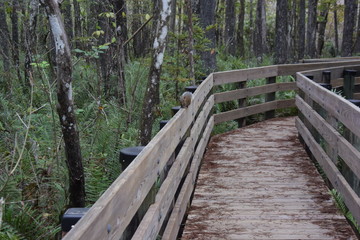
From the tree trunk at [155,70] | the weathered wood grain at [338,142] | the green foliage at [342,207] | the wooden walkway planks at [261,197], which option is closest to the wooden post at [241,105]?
the wooden walkway planks at [261,197]

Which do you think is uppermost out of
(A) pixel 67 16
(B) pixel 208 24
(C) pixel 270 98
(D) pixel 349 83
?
(A) pixel 67 16

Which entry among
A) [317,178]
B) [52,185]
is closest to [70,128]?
[52,185]

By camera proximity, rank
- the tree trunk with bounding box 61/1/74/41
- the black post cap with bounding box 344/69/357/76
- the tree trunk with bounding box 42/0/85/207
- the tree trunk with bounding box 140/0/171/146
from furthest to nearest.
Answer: the tree trunk with bounding box 61/1/74/41 < the black post cap with bounding box 344/69/357/76 < the tree trunk with bounding box 140/0/171/146 < the tree trunk with bounding box 42/0/85/207

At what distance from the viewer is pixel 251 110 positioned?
34.5ft

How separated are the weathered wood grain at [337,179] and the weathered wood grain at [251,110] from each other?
2.44m

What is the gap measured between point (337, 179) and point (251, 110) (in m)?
5.40

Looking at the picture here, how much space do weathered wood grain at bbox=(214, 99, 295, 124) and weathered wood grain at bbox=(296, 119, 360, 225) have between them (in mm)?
2435

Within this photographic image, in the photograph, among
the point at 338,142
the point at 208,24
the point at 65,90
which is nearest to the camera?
the point at 65,90

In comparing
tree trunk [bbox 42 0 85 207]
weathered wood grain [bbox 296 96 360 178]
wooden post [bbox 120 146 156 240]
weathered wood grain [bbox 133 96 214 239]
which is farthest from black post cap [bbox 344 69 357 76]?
wooden post [bbox 120 146 156 240]

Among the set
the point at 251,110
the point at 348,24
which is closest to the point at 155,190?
the point at 251,110

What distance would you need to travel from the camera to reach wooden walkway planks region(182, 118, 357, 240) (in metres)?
4.78

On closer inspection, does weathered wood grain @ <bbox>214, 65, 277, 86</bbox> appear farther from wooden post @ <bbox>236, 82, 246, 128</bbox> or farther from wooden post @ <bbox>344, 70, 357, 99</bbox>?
wooden post @ <bbox>344, 70, 357, 99</bbox>

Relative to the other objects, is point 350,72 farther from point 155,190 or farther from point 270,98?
point 155,190

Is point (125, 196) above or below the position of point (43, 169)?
above
